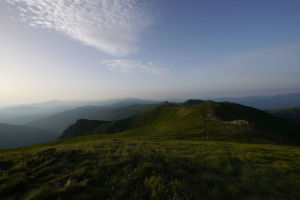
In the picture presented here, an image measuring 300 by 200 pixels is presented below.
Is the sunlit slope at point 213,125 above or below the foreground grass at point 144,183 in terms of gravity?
below

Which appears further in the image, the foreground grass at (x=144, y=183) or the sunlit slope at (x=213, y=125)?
the sunlit slope at (x=213, y=125)

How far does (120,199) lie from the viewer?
4.50m

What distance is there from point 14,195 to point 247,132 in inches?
1476

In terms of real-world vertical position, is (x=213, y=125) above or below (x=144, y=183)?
below

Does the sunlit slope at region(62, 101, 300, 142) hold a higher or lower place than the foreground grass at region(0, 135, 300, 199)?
lower

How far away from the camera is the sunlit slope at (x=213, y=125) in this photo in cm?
2908

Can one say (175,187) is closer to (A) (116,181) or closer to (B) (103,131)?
(A) (116,181)

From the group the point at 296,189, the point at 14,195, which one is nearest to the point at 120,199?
the point at 14,195

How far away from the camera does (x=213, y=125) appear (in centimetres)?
3616

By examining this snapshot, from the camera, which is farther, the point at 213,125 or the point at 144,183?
the point at 213,125

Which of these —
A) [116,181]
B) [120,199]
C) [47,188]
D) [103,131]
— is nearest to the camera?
[120,199]

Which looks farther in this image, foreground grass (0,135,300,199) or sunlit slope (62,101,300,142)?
sunlit slope (62,101,300,142)

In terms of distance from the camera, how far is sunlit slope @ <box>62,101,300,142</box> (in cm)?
2908

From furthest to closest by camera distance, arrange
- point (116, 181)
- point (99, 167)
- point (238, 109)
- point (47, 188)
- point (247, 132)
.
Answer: point (238, 109) → point (247, 132) → point (99, 167) → point (116, 181) → point (47, 188)
